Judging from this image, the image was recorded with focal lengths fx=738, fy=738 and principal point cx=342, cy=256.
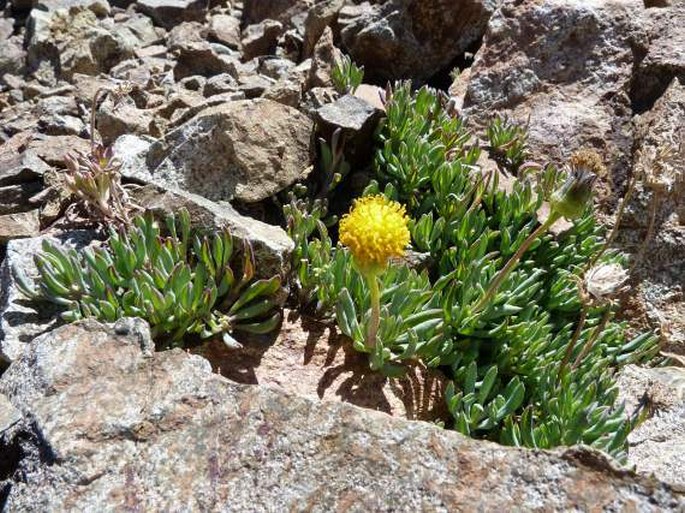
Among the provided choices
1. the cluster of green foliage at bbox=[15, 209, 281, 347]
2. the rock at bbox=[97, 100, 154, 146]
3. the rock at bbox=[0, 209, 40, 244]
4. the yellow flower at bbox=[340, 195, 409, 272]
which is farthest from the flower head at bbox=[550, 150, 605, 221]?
the rock at bbox=[97, 100, 154, 146]

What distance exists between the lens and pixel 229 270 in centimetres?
361

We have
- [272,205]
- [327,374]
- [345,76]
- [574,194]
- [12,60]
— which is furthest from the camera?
[12,60]

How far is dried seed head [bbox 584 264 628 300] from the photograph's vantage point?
11.2ft

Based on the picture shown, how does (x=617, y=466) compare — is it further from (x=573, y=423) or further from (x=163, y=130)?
(x=163, y=130)

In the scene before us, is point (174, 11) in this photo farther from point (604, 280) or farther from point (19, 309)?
point (604, 280)

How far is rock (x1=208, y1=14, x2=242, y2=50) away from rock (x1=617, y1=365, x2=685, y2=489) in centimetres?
569

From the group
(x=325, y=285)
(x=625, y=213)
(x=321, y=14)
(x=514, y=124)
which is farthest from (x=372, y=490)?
(x=321, y=14)

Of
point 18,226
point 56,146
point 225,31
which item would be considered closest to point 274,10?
point 225,31

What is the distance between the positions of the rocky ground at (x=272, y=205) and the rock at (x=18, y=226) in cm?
1

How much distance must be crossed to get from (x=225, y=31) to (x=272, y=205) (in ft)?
13.7

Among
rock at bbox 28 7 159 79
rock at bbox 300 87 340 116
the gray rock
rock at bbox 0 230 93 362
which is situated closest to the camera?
the gray rock

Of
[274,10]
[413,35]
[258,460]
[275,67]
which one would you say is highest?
[413,35]

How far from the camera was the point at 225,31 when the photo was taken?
817cm

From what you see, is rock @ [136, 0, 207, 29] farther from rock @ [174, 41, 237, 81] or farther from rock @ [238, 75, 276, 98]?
rock @ [238, 75, 276, 98]
